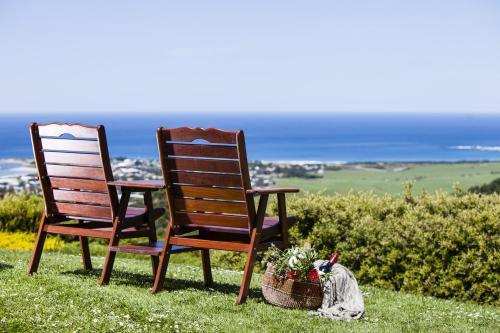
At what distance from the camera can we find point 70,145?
24.4 ft

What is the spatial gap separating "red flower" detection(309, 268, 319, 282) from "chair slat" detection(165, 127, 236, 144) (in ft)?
4.41

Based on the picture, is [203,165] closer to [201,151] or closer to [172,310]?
[201,151]

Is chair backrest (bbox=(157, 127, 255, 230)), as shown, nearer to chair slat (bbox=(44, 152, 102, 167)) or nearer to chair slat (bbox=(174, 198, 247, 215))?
chair slat (bbox=(174, 198, 247, 215))

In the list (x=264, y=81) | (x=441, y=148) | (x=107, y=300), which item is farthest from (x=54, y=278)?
(x=264, y=81)

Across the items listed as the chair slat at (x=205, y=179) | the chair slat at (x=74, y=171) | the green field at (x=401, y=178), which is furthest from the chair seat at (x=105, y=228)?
the green field at (x=401, y=178)

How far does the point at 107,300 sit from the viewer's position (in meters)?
6.30

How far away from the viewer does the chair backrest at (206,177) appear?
6652mm

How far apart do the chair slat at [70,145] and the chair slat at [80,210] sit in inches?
22.2

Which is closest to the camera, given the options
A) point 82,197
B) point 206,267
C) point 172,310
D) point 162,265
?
point 172,310

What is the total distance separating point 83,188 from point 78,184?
3.0 inches

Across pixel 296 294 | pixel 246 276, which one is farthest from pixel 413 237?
pixel 246 276

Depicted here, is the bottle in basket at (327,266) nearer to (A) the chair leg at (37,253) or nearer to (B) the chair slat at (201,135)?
(B) the chair slat at (201,135)

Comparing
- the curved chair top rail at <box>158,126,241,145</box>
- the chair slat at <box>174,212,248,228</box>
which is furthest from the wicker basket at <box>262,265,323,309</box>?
the curved chair top rail at <box>158,126,241,145</box>

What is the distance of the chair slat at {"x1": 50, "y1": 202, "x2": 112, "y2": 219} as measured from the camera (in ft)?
24.4
